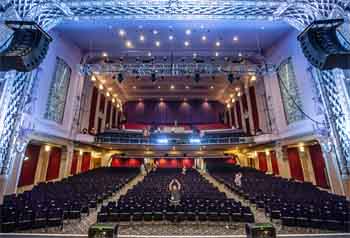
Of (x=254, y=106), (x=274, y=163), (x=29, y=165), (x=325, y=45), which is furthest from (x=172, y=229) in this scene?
(x=254, y=106)

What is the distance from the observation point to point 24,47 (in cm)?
702

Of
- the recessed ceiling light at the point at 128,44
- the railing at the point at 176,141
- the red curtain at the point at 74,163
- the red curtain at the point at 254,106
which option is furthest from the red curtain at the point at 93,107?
the red curtain at the point at 254,106

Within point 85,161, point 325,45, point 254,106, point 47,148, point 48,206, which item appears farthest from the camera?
point 254,106

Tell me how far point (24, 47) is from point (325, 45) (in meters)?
11.9

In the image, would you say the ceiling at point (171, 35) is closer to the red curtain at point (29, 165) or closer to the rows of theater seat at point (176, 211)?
the red curtain at point (29, 165)

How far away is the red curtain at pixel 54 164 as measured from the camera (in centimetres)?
1477

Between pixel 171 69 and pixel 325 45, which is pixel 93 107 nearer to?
pixel 171 69

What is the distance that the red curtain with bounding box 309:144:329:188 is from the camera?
12867 mm

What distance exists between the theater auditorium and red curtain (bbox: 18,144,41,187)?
118 millimetres

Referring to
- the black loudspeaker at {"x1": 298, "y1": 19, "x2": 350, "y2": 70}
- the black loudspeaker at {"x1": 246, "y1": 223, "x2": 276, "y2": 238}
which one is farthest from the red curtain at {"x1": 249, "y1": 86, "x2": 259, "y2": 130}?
the black loudspeaker at {"x1": 246, "y1": 223, "x2": 276, "y2": 238}

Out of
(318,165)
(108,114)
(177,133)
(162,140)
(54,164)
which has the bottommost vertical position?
(318,165)

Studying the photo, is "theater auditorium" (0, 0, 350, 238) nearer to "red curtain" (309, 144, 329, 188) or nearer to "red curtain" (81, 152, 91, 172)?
"red curtain" (309, 144, 329, 188)

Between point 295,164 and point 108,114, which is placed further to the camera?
point 108,114

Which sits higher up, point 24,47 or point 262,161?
point 24,47
